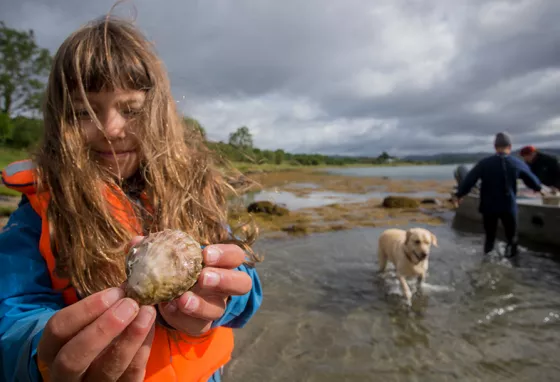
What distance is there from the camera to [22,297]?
6.21 feet

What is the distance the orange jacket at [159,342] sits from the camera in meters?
2.09

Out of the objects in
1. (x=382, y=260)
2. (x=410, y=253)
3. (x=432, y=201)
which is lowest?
(x=382, y=260)

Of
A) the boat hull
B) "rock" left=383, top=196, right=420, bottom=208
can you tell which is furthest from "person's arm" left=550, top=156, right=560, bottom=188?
"rock" left=383, top=196, right=420, bottom=208

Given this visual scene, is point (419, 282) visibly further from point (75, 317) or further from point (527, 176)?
point (75, 317)

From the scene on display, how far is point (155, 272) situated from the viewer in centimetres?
170

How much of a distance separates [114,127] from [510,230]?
1170cm

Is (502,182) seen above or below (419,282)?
above

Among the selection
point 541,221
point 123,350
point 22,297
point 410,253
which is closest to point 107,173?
point 22,297

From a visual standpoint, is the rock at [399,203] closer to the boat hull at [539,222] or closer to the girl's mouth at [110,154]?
the boat hull at [539,222]

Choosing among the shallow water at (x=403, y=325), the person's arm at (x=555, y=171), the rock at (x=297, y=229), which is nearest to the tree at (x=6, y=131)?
the shallow water at (x=403, y=325)

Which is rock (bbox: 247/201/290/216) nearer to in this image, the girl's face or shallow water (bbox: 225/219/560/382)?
shallow water (bbox: 225/219/560/382)

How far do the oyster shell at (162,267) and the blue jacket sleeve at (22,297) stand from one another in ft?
1.80

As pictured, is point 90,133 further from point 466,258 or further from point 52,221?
point 466,258

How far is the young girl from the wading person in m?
10.0
